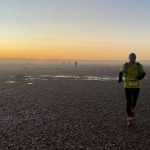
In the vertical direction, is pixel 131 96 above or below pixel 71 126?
above

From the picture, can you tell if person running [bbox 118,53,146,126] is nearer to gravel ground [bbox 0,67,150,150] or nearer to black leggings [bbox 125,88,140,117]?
black leggings [bbox 125,88,140,117]

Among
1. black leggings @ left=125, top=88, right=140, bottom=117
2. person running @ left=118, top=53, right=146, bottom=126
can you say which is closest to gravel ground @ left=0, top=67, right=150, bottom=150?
black leggings @ left=125, top=88, right=140, bottom=117

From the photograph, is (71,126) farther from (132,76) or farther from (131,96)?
(132,76)

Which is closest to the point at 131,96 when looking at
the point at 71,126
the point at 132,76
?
the point at 132,76

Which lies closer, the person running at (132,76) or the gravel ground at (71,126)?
the gravel ground at (71,126)

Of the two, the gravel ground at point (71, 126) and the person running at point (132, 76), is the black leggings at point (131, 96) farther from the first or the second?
the gravel ground at point (71, 126)

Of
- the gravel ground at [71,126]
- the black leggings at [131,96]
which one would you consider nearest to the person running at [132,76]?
the black leggings at [131,96]

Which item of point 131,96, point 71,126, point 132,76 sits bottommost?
point 71,126

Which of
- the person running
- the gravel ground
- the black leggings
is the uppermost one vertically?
the person running

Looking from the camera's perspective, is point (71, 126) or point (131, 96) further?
point (131, 96)

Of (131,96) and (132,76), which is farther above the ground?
(132,76)

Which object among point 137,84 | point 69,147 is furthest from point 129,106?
point 69,147

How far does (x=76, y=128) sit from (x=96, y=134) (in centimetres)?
137

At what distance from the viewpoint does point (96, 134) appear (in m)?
14.1
